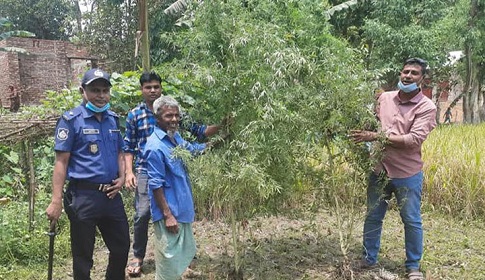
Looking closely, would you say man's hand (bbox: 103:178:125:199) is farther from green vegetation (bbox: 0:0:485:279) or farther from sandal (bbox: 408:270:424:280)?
sandal (bbox: 408:270:424:280)

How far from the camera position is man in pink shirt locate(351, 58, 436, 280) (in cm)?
360

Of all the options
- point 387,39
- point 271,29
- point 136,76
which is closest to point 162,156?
point 271,29

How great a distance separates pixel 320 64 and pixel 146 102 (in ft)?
5.06

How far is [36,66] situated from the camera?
17.3 m

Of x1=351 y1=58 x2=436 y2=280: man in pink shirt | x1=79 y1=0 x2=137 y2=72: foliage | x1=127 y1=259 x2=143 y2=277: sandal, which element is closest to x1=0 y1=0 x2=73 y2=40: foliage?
x1=79 y1=0 x2=137 y2=72: foliage

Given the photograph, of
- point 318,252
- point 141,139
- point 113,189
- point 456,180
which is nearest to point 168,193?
point 113,189

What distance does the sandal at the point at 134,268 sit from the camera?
4059 millimetres

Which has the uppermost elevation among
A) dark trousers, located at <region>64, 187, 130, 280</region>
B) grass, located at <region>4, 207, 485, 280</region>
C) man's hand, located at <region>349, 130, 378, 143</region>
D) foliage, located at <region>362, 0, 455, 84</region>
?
foliage, located at <region>362, 0, 455, 84</region>

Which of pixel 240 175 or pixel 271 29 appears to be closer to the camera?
pixel 240 175

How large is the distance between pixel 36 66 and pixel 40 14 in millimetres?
8890

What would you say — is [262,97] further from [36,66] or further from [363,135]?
[36,66]

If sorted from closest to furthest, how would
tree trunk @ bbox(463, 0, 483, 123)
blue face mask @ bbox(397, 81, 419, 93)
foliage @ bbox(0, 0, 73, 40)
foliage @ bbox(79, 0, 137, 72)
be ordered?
blue face mask @ bbox(397, 81, 419, 93), foliage @ bbox(79, 0, 137, 72), tree trunk @ bbox(463, 0, 483, 123), foliage @ bbox(0, 0, 73, 40)

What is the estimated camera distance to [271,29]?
3.30m

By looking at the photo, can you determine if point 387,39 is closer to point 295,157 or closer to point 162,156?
point 295,157
